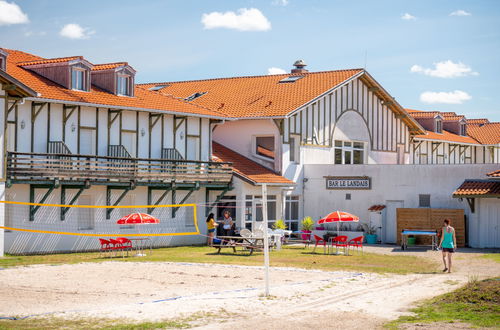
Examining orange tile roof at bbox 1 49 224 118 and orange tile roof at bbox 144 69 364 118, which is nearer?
orange tile roof at bbox 1 49 224 118

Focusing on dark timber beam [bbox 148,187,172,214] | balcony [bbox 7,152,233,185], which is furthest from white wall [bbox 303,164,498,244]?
dark timber beam [bbox 148,187,172,214]

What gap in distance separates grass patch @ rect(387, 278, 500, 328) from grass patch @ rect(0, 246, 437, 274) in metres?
6.26

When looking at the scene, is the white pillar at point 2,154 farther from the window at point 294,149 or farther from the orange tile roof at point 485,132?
the orange tile roof at point 485,132

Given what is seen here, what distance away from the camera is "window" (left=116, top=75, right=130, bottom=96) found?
115 feet

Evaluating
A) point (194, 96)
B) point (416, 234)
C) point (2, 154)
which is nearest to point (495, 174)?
point (416, 234)

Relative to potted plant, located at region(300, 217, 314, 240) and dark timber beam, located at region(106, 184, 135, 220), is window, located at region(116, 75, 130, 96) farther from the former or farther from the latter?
potted plant, located at region(300, 217, 314, 240)

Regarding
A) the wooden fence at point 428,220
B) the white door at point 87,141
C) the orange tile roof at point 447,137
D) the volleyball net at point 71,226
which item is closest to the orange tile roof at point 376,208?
the wooden fence at point 428,220

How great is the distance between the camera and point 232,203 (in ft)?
123

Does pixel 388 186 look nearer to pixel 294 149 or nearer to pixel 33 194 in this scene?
pixel 294 149

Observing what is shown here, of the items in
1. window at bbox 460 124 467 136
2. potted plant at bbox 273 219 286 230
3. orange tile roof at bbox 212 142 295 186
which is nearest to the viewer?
potted plant at bbox 273 219 286 230

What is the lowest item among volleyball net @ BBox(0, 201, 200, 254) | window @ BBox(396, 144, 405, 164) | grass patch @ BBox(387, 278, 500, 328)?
grass patch @ BBox(387, 278, 500, 328)

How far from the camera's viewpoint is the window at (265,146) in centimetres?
4038

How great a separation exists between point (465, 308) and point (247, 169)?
22327 millimetres

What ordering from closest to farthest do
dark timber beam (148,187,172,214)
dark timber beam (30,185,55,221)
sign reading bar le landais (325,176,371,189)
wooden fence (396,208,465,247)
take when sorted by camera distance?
dark timber beam (30,185,55,221)
dark timber beam (148,187,172,214)
wooden fence (396,208,465,247)
sign reading bar le landais (325,176,371,189)
